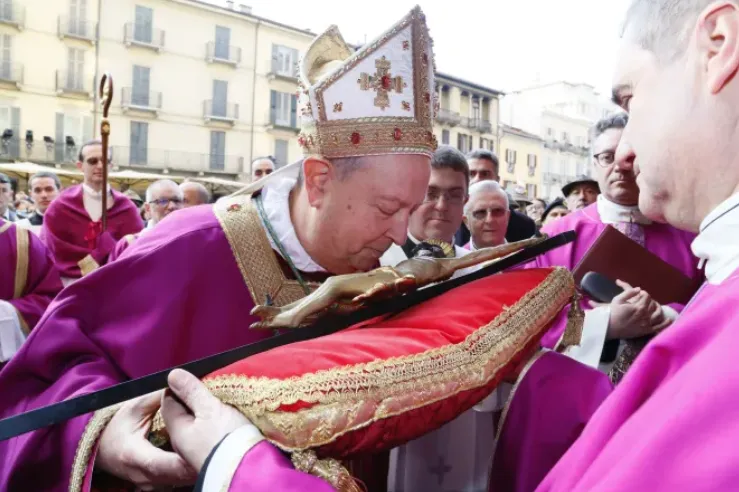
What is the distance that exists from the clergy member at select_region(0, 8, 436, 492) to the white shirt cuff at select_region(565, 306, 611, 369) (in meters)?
1.33

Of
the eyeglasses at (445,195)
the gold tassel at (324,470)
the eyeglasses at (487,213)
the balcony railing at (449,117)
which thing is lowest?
the gold tassel at (324,470)

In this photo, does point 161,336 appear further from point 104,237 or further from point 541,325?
point 104,237

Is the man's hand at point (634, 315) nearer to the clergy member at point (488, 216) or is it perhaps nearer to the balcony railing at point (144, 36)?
the clergy member at point (488, 216)

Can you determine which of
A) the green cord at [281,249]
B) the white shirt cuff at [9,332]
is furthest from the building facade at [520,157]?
the green cord at [281,249]

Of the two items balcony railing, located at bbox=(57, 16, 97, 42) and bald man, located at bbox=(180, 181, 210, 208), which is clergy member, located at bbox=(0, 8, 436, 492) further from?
balcony railing, located at bbox=(57, 16, 97, 42)

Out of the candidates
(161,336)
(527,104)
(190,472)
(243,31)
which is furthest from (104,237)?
(527,104)

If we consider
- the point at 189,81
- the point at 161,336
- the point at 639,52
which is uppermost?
the point at 189,81

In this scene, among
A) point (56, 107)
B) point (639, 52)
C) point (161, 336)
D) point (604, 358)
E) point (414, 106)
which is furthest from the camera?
point (56, 107)

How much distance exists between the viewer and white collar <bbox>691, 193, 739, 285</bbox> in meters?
0.97

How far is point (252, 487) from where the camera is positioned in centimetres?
98

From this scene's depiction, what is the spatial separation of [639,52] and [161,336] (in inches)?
60.3

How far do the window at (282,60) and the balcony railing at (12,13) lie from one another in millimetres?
12180

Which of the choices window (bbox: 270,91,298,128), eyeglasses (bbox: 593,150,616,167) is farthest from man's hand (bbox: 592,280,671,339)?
window (bbox: 270,91,298,128)

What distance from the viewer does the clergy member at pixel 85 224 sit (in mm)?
5781
